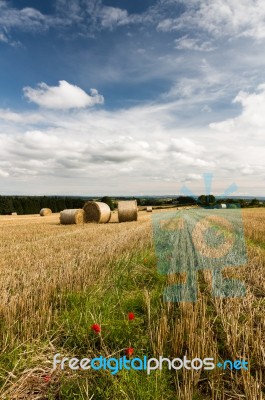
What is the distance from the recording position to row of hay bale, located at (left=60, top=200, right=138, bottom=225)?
22.3m

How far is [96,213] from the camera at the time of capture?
2259cm

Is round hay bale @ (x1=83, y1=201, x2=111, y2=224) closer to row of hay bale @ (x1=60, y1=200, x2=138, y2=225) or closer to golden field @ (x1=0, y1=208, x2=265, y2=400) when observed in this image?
row of hay bale @ (x1=60, y1=200, x2=138, y2=225)

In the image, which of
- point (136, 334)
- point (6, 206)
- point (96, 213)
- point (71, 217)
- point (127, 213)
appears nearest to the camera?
point (136, 334)

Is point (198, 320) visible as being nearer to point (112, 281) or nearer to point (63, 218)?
point (112, 281)

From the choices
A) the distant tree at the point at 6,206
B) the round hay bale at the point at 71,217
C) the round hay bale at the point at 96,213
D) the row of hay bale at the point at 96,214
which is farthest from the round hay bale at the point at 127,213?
the distant tree at the point at 6,206

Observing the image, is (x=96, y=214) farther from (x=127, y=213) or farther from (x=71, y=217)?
(x=127, y=213)

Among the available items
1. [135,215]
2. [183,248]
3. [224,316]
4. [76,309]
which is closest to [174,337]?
[224,316]

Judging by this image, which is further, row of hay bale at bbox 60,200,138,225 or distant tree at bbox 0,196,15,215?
distant tree at bbox 0,196,15,215

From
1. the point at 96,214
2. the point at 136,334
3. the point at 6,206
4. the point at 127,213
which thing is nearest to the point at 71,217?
the point at 96,214

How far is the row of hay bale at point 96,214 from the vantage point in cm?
2233

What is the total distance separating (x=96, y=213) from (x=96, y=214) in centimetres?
7

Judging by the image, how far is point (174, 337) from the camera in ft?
10.0

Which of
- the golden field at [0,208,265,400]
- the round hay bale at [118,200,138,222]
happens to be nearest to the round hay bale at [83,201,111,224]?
the round hay bale at [118,200,138,222]

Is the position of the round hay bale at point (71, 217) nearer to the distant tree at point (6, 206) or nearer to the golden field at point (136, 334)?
the golden field at point (136, 334)
